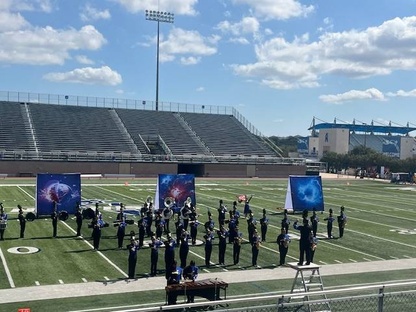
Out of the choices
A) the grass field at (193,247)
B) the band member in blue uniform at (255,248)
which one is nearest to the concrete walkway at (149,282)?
the grass field at (193,247)

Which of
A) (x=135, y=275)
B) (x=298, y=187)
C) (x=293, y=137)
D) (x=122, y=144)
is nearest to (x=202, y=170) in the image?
(x=122, y=144)

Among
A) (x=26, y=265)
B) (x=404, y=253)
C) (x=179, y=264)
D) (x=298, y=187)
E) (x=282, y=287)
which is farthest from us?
(x=298, y=187)

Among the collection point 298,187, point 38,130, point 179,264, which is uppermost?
point 38,130

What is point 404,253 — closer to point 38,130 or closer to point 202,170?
point 202,170

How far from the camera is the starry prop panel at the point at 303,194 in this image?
27641 mm

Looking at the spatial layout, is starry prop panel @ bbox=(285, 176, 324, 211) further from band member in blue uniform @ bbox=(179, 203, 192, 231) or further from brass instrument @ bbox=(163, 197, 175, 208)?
band member in blue uniform @ bbox=(179, 203, 192, 231)

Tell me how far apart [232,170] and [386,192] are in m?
18.6

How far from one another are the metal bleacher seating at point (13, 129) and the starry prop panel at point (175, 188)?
34.1m

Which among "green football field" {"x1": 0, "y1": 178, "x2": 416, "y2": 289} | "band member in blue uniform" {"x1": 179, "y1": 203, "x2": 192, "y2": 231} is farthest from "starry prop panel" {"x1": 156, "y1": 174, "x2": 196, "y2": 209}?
"band member in blue uniform" {"x1": 179, "y1": 203, "x2": 192, "y2": 231}

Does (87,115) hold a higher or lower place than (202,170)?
higher

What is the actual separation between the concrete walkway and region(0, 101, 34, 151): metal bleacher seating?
43952 mm

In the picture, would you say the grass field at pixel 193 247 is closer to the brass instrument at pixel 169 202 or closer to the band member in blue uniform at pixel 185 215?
the band member in blue uniform at pixel 185 215

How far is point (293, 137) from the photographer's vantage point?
19475 cm

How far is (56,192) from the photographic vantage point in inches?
942
